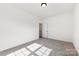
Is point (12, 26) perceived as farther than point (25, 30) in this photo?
No

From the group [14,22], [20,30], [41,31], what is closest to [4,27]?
[14,22]

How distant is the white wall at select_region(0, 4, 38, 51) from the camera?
2.69m

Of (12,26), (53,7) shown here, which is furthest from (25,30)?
(53,7)

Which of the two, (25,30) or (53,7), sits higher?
(53,7)

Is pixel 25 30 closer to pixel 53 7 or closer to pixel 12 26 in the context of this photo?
pixel 12 26

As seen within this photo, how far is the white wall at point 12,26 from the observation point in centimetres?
269

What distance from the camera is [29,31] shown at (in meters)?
4.31

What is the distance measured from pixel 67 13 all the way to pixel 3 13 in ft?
10.1

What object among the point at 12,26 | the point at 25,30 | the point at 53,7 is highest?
the point at 53,7

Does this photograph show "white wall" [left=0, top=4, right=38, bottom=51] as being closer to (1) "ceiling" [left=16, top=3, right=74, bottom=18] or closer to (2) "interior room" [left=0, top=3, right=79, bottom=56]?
(2) "interior room" [left=0, top=3, right=79, bottom=56]

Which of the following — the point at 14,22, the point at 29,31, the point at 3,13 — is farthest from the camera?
the point at 29,31

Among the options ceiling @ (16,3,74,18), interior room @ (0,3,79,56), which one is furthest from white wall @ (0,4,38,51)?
ceiling @ (16,3,74,18)

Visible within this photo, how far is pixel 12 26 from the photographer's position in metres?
3.09

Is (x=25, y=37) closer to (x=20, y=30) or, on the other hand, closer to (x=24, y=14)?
(x=20, y=30)
